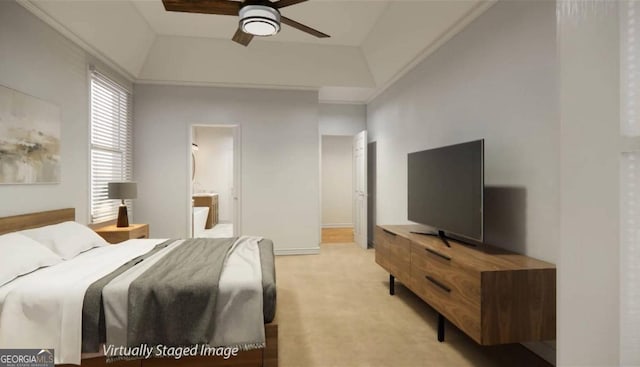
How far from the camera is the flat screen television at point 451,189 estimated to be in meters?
2.39

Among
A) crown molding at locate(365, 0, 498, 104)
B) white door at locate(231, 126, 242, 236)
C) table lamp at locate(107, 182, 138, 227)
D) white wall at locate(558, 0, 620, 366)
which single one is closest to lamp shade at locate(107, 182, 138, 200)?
table lamp at locate(107, 182, 138, 227)

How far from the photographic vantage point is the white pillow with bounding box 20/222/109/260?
2443 millimetres

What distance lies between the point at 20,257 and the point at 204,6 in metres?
2.10

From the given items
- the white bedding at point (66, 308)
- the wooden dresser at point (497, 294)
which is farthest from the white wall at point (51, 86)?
the wooden dresser at point (497, 294)

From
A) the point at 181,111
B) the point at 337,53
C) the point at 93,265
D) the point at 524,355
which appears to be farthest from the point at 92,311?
the point at 337,53

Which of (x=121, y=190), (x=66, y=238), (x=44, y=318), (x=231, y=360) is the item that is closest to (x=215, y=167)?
(x=121, y=190)

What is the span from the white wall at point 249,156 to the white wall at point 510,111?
7.51 ft

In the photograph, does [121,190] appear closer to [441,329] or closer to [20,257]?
[20,257]

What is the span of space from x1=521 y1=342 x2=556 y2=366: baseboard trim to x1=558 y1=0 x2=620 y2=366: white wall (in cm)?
208

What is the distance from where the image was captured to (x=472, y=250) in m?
2.41

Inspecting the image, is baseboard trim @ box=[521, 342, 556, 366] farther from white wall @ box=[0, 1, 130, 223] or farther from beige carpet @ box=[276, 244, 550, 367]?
white wall @ box=[0, 1, 130, 223]

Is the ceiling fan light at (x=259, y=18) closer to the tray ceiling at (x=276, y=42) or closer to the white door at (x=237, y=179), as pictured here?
the tray ceiling at (x=276, y=42)

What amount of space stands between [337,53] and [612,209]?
4775mm

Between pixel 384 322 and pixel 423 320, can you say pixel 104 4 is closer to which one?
pixel 384 322
